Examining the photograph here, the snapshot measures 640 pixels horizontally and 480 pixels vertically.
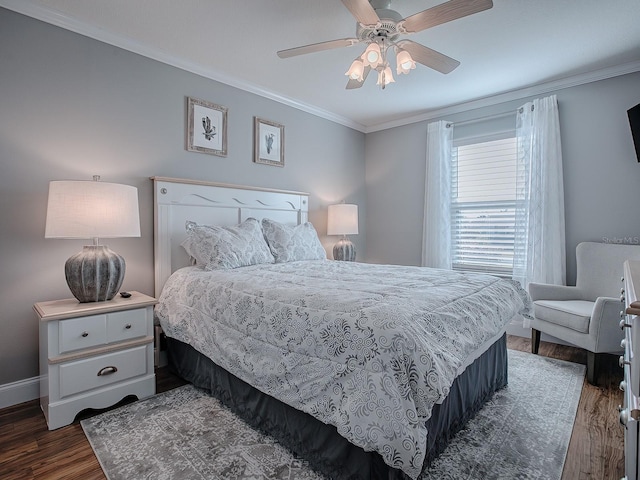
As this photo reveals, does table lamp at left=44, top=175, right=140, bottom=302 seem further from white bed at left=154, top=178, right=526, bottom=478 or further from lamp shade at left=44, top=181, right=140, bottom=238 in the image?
white bed at left=154, top=178, right=526, bottom=478

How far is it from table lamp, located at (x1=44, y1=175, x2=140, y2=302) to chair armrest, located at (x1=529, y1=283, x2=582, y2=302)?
3.33 metres

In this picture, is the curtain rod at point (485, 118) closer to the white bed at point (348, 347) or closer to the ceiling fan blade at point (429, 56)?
the ceiling fan blade at point (429, 56)

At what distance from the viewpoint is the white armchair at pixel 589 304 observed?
2338mm

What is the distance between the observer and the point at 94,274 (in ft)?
6.72

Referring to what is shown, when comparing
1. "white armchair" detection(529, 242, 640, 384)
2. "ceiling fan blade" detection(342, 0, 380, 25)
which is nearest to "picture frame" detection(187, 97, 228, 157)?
"ceiling fan blade" detection(342, 0, 380, 25)

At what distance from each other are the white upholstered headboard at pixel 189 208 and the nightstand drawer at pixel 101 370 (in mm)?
661

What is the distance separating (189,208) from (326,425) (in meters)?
2.14

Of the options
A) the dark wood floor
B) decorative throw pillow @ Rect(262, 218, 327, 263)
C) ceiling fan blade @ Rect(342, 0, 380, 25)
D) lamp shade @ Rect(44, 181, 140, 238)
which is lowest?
the dark wood floor

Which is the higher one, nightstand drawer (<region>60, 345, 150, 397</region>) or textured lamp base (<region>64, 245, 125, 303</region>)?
textured lamp base (<region>64, 245, 125, 303</region>)

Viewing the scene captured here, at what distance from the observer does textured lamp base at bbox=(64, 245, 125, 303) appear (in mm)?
2020

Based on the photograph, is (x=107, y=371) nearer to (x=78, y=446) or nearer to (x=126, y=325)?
(x=126, y=325)

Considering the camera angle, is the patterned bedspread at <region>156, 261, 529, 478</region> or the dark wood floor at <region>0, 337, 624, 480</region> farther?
the dark wood floor at <region>0, 337, 624, 480</region>

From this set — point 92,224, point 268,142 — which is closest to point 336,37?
point 268,142

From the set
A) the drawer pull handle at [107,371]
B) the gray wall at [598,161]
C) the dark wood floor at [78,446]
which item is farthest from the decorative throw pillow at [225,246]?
the gray wall at [598,161]
